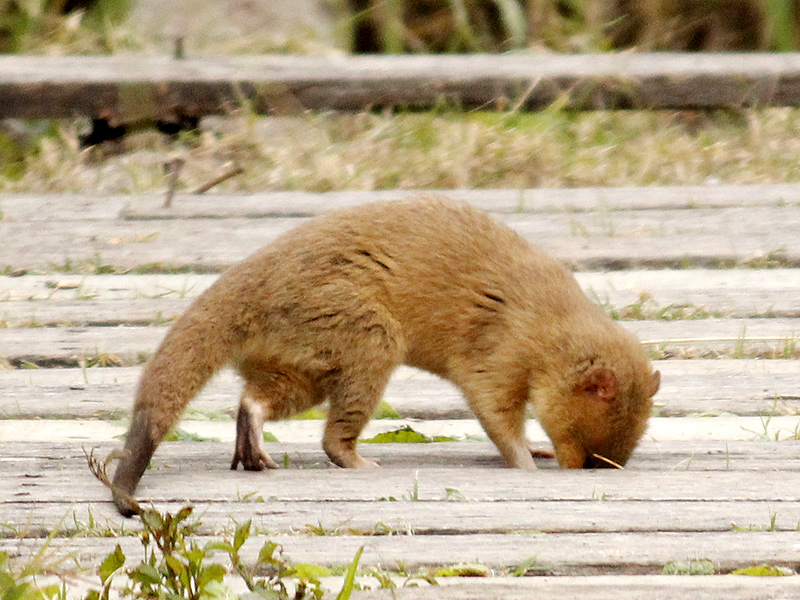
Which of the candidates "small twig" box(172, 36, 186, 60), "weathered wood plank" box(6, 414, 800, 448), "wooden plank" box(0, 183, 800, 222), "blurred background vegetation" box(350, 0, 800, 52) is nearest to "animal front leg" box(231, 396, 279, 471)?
"weathered wood plank" box(6, 414, 800, 448)

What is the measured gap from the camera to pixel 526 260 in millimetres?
4000

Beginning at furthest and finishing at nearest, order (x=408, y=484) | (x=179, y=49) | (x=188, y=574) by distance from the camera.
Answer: (x=179, y=49)
(x=408, y=484)
(x=188, y=574)

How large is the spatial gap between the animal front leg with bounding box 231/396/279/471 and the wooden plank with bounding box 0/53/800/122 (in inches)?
151

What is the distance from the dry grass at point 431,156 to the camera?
704cm

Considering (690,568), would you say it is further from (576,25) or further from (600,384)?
(576,25)

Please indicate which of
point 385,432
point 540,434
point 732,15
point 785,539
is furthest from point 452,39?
point 785,539

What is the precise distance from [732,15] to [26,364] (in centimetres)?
723

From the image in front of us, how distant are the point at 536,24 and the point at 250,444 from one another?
7154 mm

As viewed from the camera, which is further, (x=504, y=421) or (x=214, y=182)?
(x=214, y=182)

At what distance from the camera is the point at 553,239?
5438mm

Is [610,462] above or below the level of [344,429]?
below

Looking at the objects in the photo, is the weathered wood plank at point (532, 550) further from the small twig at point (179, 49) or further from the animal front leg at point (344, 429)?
the small twig at point (179, 49)

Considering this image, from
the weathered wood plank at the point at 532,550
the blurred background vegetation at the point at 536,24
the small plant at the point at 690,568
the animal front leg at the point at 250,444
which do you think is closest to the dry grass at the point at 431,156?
the blurred background vegetation at the point at 536,24

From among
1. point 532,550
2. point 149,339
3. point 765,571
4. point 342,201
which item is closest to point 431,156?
point 342,201
